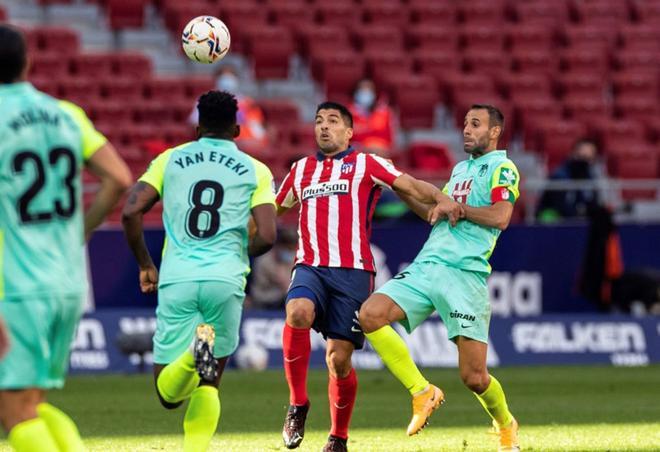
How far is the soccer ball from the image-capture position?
9812 millimetres

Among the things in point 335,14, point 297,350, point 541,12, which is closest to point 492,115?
point 297,350

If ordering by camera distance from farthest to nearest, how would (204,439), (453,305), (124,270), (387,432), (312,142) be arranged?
(312,142), (124,270), (387,432), (453,305), (204,439)

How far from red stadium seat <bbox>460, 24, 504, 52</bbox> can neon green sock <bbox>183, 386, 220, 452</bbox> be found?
16086 mm

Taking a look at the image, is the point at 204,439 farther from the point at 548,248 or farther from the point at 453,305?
the point at 548,248

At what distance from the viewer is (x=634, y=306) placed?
57.3 feet

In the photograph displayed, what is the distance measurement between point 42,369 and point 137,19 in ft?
54.4

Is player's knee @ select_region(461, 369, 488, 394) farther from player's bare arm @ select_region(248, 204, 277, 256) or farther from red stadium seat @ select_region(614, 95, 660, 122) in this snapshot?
red stadium seat @ select_region(614, 95, 660, 122)

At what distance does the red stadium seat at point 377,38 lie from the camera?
2228 cm

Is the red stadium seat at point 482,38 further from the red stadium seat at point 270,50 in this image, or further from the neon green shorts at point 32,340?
the neon green shorts at point 32,340

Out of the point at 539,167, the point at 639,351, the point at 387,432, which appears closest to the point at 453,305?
the point at 387,432

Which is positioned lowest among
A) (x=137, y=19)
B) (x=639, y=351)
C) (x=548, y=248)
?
(x=639, y=351)

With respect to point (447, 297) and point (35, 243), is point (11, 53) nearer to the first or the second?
point (35, 243)

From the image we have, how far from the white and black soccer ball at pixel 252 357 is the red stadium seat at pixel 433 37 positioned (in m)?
8.12

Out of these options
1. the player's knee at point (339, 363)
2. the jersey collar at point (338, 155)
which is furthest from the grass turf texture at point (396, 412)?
the jersey collar at point (338, 155)
